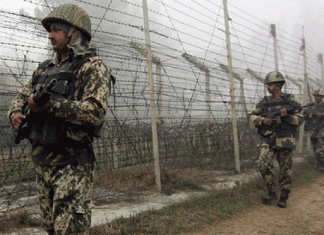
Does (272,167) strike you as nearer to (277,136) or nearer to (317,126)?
(277,136)

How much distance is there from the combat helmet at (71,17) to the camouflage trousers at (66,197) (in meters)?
0.81

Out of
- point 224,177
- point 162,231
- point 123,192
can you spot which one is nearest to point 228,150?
point 224,177

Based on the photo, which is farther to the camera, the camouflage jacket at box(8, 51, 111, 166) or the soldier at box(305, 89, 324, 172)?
the soldier at box(305, 89, 324, 172)

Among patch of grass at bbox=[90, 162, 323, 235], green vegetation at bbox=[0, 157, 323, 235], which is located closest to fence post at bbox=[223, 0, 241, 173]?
green vegetation at bbox=[0, 157, 323, 235]

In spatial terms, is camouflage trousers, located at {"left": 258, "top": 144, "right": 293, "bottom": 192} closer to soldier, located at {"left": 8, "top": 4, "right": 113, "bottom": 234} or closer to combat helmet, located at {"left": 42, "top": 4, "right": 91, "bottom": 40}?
soldier, located at {"left": 8, "top": 4, "right": 113, "bottom": 234}

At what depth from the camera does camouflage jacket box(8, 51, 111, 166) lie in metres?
1.65

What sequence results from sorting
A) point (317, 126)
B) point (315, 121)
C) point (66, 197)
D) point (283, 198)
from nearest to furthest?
point (66, 197)
point (283, 198)
point (317, 126)
point (315, 121)

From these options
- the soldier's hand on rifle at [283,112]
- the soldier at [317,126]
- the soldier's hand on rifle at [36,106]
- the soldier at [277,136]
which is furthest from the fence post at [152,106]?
the soldier at [317,126]

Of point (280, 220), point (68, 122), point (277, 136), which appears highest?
point (68, 122)

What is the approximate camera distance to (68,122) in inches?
68.9

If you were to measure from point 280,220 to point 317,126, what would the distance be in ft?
14.9

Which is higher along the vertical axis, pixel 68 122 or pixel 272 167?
pixel 68 122

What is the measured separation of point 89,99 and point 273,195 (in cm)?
353

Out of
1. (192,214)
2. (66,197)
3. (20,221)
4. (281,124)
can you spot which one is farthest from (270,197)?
(66,197)
